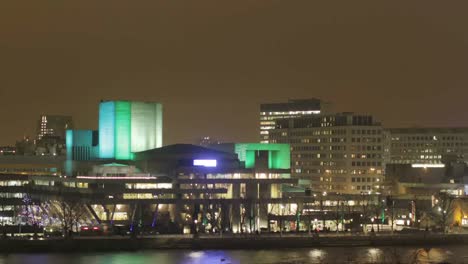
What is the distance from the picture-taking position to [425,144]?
19438 centimetres

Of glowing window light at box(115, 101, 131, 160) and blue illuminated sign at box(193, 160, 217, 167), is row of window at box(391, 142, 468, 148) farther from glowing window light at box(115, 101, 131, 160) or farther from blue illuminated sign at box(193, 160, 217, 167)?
blue illuminated sign at box(193, 160, 217, 167)

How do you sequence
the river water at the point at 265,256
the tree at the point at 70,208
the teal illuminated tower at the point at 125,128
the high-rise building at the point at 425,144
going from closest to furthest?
the river water at the point at 265,256 → the tree at the point at 70,208 → the teal illuminated tower at the point at 125,128 → the high-rise building at the point at 425,144

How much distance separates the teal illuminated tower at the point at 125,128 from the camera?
11812cm

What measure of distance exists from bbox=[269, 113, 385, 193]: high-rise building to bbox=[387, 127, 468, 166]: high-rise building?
142 feet

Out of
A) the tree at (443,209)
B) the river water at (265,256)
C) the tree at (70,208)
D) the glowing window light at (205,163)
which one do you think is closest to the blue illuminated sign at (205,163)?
the glowing window light at (205,163)

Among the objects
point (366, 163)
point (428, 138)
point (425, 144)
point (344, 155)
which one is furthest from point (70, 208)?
point (428, 138)

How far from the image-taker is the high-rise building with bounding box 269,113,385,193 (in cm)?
14625

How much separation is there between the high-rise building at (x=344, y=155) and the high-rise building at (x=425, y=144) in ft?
142

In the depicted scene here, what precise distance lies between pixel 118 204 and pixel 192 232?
27.1 ft

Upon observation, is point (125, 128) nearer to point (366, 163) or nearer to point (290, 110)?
point (366, 163)

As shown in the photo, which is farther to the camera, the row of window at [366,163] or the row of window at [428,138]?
the row of window at [428,138]

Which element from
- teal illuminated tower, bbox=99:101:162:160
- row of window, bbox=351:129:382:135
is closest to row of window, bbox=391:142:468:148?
row of window, bbox=351:129:382:135

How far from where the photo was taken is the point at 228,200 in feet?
337

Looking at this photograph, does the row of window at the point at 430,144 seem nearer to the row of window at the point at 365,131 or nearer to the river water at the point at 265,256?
the row of window at the point at 365,131
